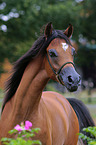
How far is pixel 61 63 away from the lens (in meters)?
2.84

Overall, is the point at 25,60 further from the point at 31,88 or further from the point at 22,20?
the point at 22,20

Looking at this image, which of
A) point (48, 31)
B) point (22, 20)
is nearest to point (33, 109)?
point (48, 31)

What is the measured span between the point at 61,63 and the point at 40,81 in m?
0.37

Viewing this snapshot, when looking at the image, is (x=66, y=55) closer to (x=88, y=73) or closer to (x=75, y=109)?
(x=75, y=109)

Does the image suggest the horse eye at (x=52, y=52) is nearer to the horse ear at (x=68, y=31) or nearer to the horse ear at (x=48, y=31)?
the horse ear at (x=48, y=31)

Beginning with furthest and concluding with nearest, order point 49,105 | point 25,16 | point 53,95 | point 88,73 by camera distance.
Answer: point 88,73, point 25,16, point 53,95, point 49,105

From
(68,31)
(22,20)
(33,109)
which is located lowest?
(33,109)

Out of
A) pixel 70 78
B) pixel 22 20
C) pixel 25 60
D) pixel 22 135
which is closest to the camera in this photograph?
pixel 22 135

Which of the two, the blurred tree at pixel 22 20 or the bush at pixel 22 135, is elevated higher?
the blurred tree at pixel 22 20

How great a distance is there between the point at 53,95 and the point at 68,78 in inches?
59.5

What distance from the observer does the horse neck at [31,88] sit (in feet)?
9.91

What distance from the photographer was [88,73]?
77.4 feet

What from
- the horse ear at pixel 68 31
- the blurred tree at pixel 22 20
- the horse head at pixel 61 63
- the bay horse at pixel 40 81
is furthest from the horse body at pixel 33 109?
the blurred tree at pixel 22 20

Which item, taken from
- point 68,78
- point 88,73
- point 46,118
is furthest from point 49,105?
point 88,73
